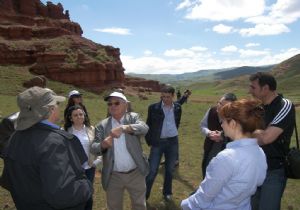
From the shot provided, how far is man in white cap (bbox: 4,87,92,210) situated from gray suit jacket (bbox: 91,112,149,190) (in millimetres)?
2241

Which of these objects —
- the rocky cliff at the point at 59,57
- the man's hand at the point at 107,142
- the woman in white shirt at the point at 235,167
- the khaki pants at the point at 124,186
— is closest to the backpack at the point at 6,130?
the man's hand at the point at 107,142

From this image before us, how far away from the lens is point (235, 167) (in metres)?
3.58

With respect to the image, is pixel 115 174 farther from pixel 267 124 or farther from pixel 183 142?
pixel 183 142

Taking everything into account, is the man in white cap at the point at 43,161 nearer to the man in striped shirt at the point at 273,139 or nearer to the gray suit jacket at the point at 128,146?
the gray suit jacket at the point at 128,146

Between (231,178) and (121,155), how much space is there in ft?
9.69

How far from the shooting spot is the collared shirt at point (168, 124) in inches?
353

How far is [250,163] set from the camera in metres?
3.68

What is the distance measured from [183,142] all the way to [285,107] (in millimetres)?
12334

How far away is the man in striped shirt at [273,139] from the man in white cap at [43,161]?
2.77m

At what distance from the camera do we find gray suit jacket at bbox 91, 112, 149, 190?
6.22m

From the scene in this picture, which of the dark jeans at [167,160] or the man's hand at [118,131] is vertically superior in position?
the man's hand at [118,131]

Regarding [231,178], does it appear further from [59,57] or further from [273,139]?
[59,57]

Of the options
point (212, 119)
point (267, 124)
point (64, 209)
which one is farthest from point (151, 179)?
point (64, 209)

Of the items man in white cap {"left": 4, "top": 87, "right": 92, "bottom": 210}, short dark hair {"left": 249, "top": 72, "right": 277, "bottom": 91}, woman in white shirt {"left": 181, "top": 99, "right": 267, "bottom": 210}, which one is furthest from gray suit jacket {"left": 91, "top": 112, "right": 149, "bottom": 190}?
woman in white shirt {"left": 181, "top": 99, "right": 267, "bottom": 210}
